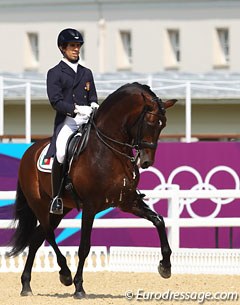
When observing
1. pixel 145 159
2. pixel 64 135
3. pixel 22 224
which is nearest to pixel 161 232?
pixel 145 159

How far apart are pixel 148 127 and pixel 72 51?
1.30 metres

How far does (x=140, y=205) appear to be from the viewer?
592 inches

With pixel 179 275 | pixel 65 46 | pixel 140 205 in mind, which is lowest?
pixel 179 275

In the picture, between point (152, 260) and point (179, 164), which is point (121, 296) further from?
point (179, 164)

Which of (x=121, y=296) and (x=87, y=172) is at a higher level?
(x=87, y=172)

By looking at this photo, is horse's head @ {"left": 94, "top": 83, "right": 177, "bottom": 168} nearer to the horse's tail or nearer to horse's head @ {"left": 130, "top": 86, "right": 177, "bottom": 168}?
horse's head @ {"left": 130, "top": 86, "right": 177, "bottom": 168}

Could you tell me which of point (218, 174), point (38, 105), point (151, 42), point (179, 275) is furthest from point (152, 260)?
point (151, 42)

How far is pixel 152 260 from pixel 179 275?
2.17 ft

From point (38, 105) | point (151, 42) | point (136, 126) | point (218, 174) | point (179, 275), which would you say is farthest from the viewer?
point (151, 42)

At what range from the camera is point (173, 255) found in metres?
18.3

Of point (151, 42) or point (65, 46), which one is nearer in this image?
point (65, 46)

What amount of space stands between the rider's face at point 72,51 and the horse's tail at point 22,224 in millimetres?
1752

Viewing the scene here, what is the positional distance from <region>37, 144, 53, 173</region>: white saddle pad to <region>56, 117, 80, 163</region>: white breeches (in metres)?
0.31

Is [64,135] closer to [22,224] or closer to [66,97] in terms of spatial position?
[66,97]
